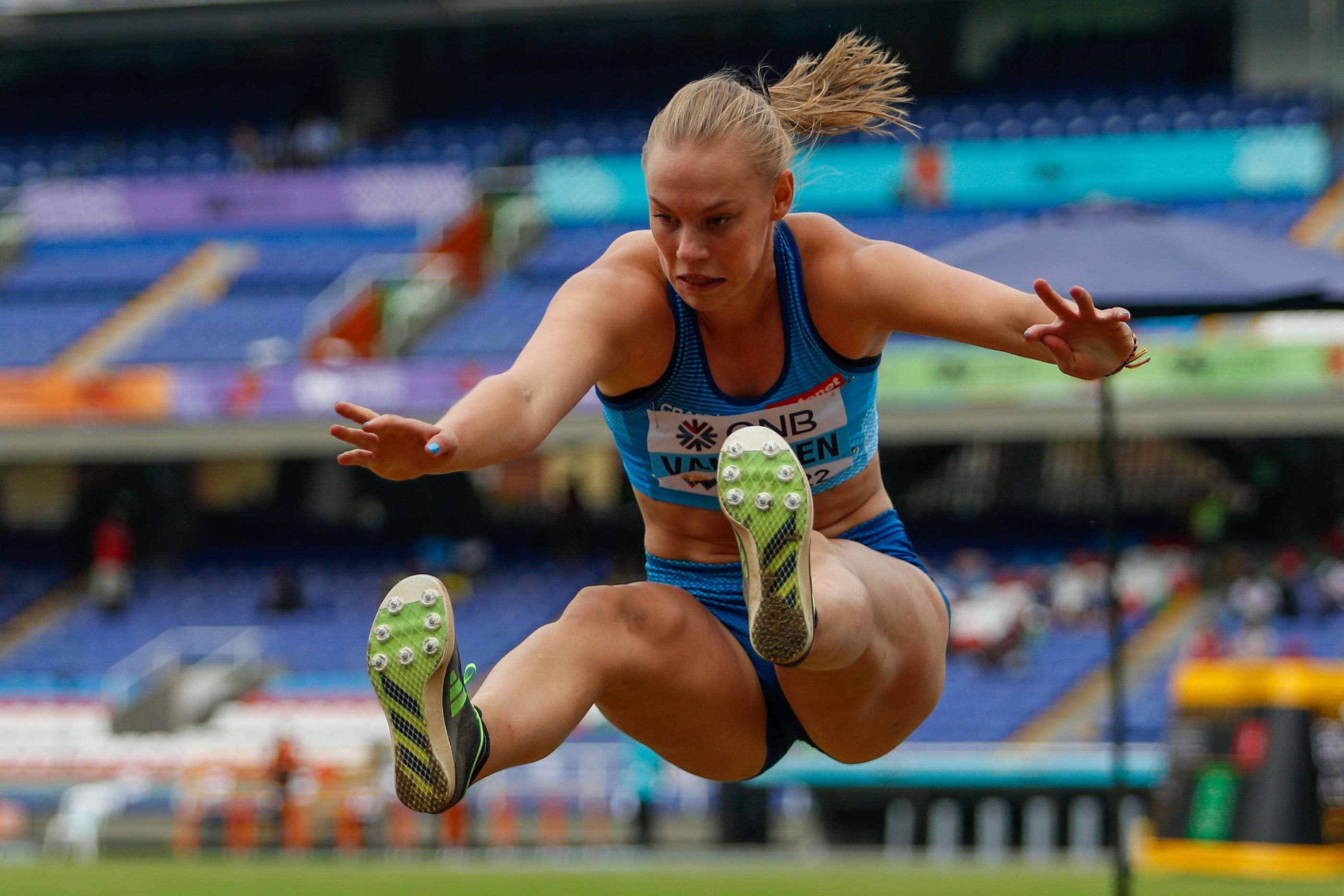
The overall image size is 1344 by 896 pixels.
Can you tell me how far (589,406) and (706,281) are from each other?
10512 mm

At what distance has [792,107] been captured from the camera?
316 cm

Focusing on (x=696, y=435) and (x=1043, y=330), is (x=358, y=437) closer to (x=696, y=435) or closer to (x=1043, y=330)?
(x=696, y=435)

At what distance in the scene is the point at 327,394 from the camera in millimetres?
14406

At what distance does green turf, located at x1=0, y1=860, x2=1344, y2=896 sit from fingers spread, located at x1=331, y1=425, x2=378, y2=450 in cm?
517

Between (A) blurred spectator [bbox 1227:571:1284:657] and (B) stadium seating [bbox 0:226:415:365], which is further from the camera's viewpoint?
(B) stadium seating [bbox 0:226:415:365]

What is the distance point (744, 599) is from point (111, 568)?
1413 cm

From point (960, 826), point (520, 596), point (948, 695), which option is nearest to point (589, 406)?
point (520, 596)

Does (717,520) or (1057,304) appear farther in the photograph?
(717,520)

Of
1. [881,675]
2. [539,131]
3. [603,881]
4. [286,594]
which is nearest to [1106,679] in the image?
[603,881]

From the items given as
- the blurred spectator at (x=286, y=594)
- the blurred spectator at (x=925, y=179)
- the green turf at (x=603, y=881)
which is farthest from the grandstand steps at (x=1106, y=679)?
the blurred spectator at (x=286, y=594)

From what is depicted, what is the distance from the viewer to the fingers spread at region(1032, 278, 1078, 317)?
2.59 meters

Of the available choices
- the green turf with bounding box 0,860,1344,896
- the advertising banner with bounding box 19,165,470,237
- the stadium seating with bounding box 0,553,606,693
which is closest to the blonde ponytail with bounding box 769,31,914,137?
the green turf with bounding box 0,860,1344,896

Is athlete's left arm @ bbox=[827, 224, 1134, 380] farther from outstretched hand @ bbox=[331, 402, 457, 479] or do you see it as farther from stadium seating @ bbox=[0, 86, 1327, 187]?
stadium seating @ bbox=[0, 86, 1327, 187]

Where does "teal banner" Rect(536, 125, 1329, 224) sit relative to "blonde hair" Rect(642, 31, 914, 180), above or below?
above
